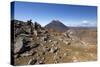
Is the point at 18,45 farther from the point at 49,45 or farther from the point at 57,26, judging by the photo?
the point at 57,26

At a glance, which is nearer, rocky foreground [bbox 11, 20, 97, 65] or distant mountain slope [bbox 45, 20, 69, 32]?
rocky foreground [bbox 11, 20, 97, 65]

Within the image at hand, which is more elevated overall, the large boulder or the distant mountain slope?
the distant mountain slope

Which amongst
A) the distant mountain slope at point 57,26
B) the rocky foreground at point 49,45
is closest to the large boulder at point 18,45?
the rocky foreground at point 49,45

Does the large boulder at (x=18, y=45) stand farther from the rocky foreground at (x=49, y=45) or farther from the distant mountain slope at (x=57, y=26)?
the distant mountain slope at (x=57, y=26)

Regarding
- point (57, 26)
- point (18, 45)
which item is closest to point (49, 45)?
point (57, 26)

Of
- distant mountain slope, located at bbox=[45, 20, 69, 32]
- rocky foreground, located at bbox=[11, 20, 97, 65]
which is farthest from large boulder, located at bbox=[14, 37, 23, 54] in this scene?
distant mountain slope, located at bbox=[45, 20, 69, 32]

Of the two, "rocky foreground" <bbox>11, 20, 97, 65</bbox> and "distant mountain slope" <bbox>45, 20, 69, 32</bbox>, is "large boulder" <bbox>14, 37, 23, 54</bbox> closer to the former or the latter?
"rocky foreground" <bbox>11, 20, 97, 65</bbox>
